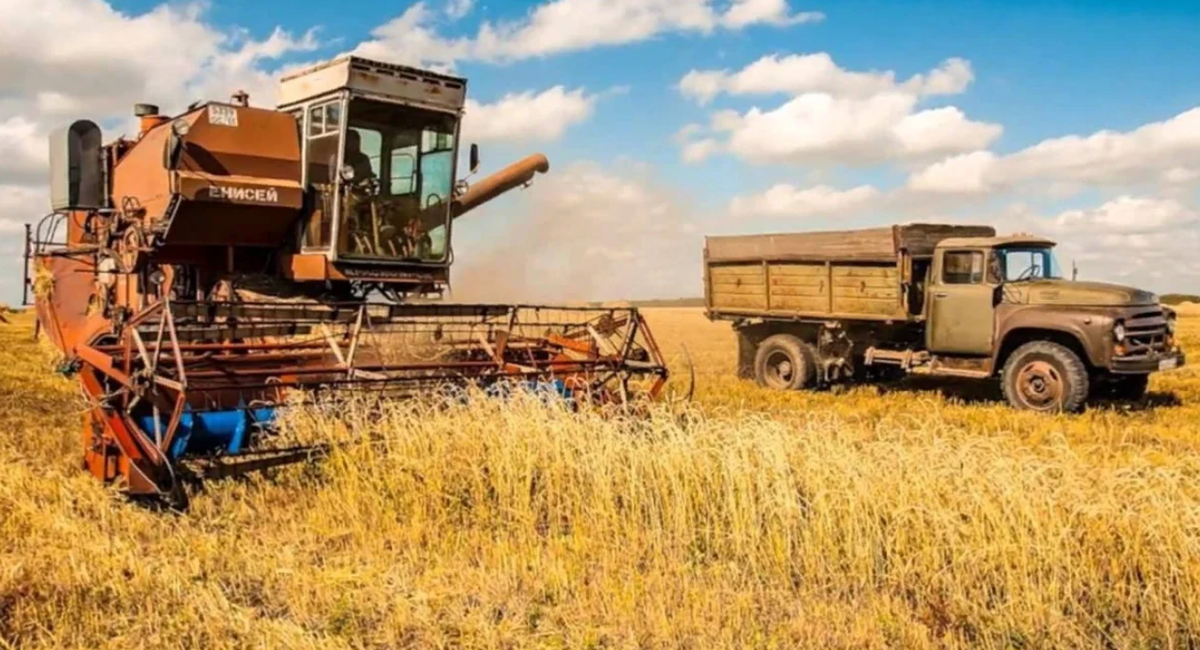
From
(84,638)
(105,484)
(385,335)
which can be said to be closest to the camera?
(84,638)

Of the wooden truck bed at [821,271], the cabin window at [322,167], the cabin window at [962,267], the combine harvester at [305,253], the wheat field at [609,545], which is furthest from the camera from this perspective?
the wooden truck bed at [821,271]

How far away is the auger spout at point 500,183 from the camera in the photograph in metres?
10.2

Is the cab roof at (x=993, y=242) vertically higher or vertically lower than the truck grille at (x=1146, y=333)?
higher

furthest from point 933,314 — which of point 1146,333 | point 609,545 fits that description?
point 609,545

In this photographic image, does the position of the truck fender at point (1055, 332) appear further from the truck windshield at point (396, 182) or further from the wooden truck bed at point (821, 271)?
the truck windshield at point (396, 182)

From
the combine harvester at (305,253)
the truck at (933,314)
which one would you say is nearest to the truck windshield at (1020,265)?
the truck at (933,314)

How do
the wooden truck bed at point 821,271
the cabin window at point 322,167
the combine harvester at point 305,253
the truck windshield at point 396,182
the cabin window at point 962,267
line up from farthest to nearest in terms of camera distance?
1. the wooden truck bed at point 821,271
2. the cabin window at point 962,267
3. the truck windshield at point 396,182
4. the cabin window at point 322,167
5. the combine harvester at point 305,253

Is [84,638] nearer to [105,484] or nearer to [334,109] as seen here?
[105,484]

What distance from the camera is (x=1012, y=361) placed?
9969 millimetres

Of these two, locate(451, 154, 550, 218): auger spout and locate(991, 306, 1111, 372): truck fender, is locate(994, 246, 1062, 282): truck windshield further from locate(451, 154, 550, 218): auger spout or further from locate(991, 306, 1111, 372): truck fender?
locate(451, 154, 550, 218): auger spout

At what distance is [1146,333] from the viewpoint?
31.9ft

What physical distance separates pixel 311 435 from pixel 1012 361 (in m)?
7.04

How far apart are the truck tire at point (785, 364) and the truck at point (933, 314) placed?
0.01m

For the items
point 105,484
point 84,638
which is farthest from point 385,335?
point 84,638
